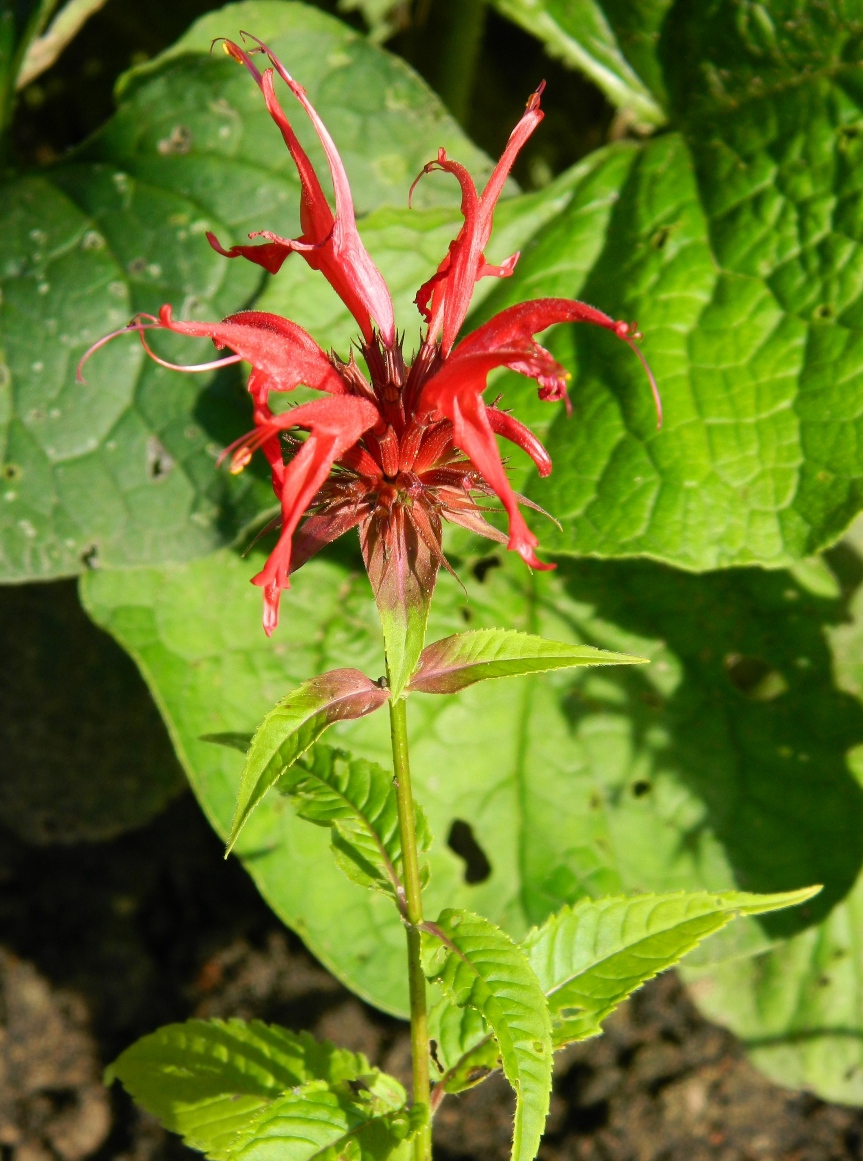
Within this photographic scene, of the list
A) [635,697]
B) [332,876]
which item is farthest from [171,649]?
[635,697]

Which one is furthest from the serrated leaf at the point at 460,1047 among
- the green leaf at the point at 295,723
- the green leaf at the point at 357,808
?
the green leaf at the point at 295,723

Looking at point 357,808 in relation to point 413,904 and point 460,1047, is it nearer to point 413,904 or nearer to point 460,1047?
point 413,904

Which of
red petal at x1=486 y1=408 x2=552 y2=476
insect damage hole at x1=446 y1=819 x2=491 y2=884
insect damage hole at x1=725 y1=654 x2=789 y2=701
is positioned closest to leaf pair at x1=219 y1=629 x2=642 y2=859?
red petal at x1=486 y1=408 x2=552 y2=476

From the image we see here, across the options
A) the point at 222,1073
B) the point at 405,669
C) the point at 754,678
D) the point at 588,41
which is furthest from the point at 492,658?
the point at 588,41

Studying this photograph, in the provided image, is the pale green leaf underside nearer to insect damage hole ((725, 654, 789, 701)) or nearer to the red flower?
the red flower

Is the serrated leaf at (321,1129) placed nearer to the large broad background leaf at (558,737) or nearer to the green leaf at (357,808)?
the green leaf at (357,808)

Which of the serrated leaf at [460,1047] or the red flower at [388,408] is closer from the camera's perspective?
the red flower at [388,408]
